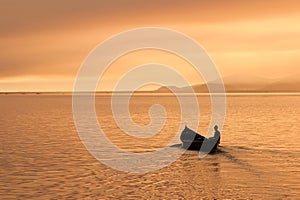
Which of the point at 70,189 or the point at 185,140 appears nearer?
the point at 70,189

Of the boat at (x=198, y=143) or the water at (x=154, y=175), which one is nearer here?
the water at (x=154, y=175)

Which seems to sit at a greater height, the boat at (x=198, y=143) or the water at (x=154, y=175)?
the boat at (x=198, y=143)

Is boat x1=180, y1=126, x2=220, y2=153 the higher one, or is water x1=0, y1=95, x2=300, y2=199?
boat x1=180, y1=126, x2=220, y2=153

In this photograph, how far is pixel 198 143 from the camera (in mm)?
54625

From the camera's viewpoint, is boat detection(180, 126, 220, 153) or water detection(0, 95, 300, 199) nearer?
water detection(0, 95, 300, 199)

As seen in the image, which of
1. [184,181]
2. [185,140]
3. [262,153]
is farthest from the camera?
[185,140]

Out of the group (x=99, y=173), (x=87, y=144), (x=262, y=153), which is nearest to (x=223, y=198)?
(x=99, y=173)

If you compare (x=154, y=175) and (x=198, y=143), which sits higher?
(x=198, y=143)

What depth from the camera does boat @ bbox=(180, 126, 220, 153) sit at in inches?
2066

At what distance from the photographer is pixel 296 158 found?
4684cm

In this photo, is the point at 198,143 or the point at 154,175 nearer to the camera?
the point at 154,175

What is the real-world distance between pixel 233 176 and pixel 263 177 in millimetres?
2275

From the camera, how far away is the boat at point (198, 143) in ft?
172

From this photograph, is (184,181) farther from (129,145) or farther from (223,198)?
(129,145)
